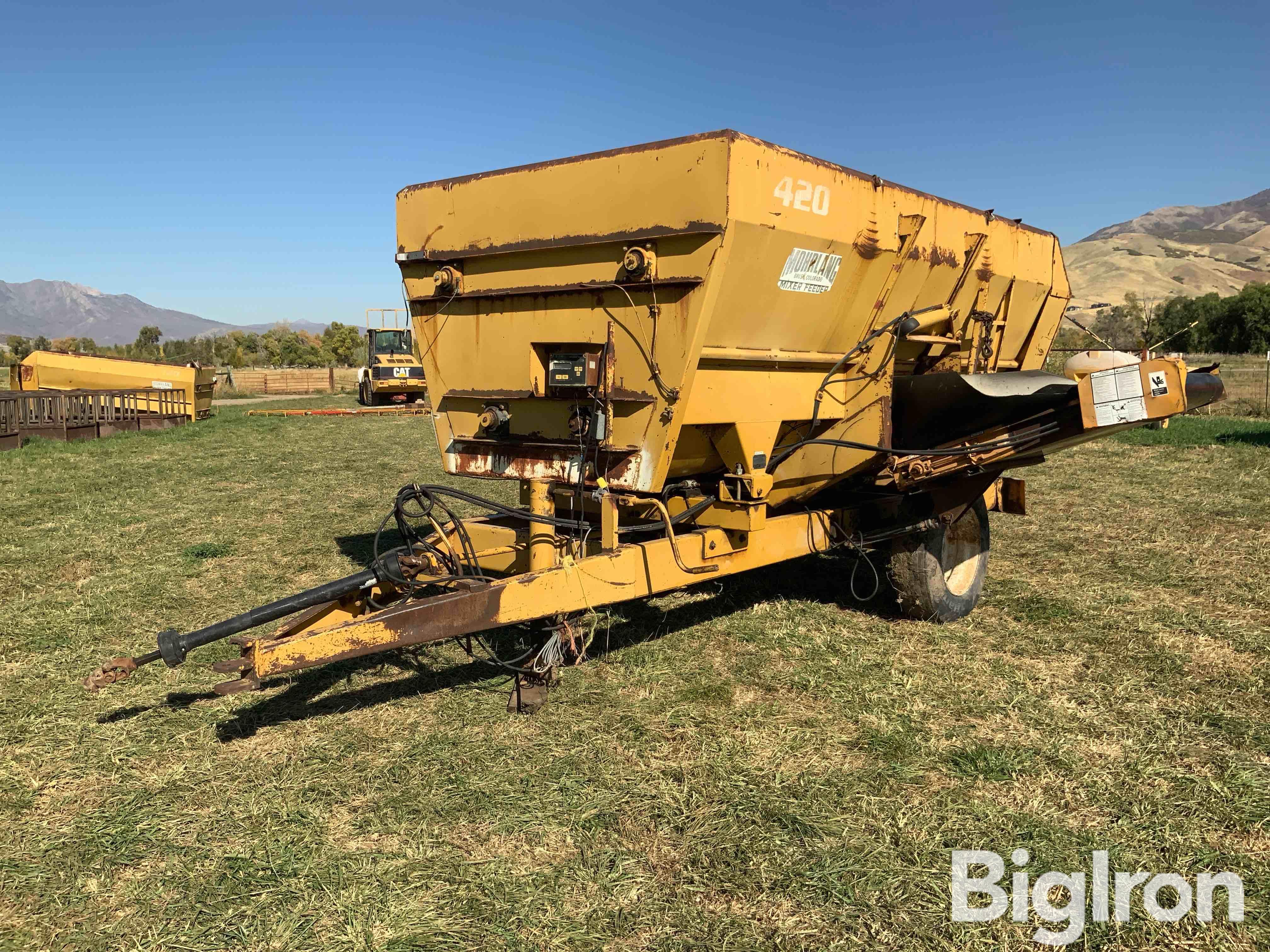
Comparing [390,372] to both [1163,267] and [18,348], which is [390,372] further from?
[1163,267]

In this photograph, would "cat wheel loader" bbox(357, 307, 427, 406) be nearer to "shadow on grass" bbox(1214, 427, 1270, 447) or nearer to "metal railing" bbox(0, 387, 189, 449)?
"metal railing" bbox(0, 387, 189, 449)

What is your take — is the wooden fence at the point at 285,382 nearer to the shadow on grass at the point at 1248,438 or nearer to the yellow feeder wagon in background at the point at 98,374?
the yellow feeder wagon in background at the point at 98,374

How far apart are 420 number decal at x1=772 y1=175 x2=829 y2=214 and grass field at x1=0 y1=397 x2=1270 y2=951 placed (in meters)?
2.55

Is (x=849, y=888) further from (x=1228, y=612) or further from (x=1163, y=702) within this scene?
(x=1228, y=612)

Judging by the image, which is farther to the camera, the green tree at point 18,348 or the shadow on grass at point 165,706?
the green tree at point 18,348

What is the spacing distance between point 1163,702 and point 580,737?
3051mm

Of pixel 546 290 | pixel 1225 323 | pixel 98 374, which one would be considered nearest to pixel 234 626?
pixel 546 290

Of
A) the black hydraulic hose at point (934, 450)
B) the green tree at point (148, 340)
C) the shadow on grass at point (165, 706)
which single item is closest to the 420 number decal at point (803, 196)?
the black hydraulic hose at point (934, 450)

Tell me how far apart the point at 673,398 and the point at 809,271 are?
1.03 meters

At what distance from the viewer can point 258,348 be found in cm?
6234

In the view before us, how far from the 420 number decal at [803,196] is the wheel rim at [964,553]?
8.80 ft

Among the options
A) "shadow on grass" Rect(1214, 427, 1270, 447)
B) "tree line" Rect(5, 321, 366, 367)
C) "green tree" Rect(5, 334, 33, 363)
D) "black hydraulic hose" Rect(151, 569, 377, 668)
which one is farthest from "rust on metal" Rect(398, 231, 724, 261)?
"tree line" Rect(5, 321, 366, 367)

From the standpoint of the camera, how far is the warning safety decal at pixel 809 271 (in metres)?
4.11

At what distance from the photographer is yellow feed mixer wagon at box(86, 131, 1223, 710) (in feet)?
12.4
